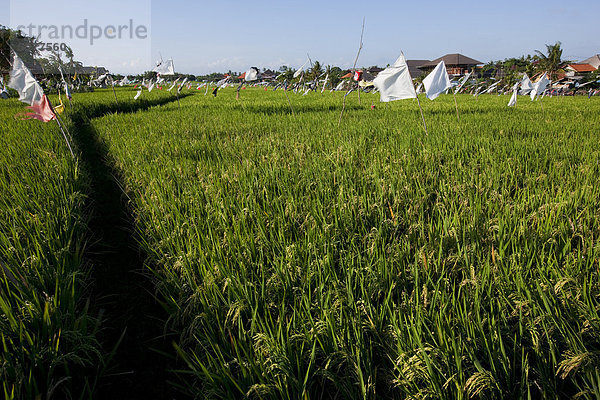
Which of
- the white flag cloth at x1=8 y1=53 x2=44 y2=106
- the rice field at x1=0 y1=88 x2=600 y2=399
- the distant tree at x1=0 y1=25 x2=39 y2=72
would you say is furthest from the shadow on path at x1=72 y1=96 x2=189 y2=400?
the distant tree at x1=0 y1=25 x2=39 y2=72

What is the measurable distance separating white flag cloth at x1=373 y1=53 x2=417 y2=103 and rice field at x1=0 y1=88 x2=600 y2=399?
59cm

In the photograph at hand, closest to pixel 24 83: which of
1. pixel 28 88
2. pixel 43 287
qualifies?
pixel 28 88

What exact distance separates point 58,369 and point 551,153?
407cm

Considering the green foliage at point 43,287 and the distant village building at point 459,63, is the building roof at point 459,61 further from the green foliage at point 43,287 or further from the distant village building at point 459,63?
the green foliage at point 43,287

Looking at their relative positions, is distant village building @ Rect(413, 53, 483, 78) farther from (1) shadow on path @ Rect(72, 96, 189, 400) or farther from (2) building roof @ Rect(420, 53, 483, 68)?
(1) shadow on path @ Rect(72, 96, 189, 400)

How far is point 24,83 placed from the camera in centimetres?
278

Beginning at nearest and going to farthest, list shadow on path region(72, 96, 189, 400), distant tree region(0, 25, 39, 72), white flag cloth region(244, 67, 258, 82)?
shadow on path region(72, 96, 189, 400)
white flag cloth region(244, 67, 258, 82)
distant tree region(0, 25, 39, 72)

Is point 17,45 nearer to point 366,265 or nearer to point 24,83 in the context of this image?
point 24,83

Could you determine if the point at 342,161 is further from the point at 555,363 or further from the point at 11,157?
the point at 11,157

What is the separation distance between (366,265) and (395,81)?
101 inches

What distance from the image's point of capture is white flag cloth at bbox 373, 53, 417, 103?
134 inches

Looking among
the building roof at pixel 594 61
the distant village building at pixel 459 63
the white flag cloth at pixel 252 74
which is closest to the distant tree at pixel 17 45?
the white flag cloth at pixel 252 74

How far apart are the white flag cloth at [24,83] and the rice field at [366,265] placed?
63 cm

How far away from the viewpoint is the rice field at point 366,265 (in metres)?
1.02
